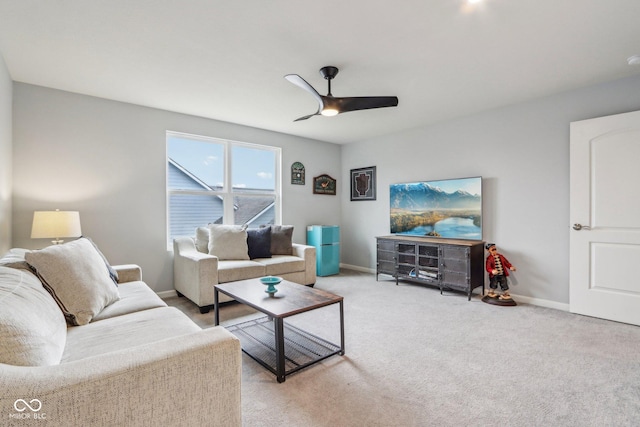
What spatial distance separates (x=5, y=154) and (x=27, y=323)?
98.9 inches

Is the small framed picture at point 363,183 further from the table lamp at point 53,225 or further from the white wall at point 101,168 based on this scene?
the table lamp at point 53,225

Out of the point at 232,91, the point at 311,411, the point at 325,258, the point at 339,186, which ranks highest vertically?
the point at 232,91

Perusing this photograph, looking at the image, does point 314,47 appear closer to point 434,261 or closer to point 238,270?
point 238,270

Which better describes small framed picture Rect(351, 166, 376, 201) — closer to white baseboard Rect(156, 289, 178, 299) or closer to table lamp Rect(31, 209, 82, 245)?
white baseboard Rect(156, 289, 178, 299)

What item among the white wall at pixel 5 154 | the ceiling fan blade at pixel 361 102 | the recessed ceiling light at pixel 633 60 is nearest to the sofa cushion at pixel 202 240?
the white wall at pixel 5 154

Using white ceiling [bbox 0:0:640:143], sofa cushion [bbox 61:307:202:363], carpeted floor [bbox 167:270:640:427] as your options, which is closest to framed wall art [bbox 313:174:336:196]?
white ceiling [bbox 0:0:640:143]

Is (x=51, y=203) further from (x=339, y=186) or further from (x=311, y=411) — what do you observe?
(x=339, y=186)

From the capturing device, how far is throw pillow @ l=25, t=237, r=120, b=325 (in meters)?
1.70

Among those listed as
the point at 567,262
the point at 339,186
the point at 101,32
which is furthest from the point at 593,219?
the point at 101,32

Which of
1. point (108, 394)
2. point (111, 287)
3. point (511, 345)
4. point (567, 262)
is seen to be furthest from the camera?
point (567, 262)

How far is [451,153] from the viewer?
4.35 m

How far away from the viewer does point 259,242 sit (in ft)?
13.9

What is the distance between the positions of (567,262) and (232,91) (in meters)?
4.03

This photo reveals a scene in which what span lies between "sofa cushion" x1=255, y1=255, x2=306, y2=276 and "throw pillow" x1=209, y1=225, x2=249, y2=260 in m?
0.25
